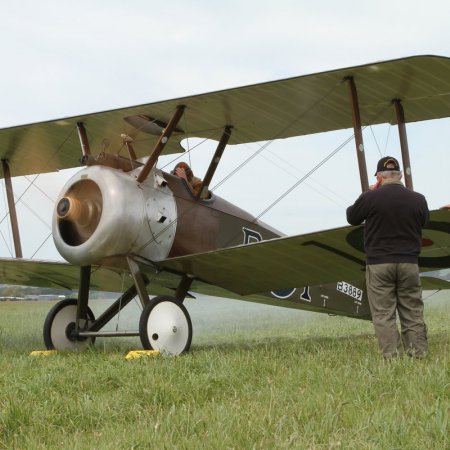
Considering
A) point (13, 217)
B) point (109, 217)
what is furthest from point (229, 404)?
point (13, 217)

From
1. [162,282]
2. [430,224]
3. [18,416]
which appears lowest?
[18,416]

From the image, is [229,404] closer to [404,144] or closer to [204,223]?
[204,223]

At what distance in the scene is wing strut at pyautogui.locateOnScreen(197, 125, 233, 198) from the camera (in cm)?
749

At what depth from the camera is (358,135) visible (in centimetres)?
637

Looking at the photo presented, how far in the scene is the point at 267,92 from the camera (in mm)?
6832

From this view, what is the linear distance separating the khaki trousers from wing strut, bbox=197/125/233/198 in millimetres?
2814

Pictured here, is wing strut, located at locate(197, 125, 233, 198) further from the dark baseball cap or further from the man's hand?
the dark baseball cap

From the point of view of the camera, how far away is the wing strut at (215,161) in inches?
295

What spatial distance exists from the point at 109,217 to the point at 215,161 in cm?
174

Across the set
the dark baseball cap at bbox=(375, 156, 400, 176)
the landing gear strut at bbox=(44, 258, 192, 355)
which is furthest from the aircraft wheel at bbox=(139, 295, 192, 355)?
the dark baseball cap at bbox=(375, 156, 400, 176)

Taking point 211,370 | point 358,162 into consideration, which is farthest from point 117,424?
point 358,162

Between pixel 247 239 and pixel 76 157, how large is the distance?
311 centimetres

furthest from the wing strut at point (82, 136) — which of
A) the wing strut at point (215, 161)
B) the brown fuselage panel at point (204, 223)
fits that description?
the wing strut at point (215, 161)

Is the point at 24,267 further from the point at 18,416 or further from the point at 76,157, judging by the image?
the point at 18,416
